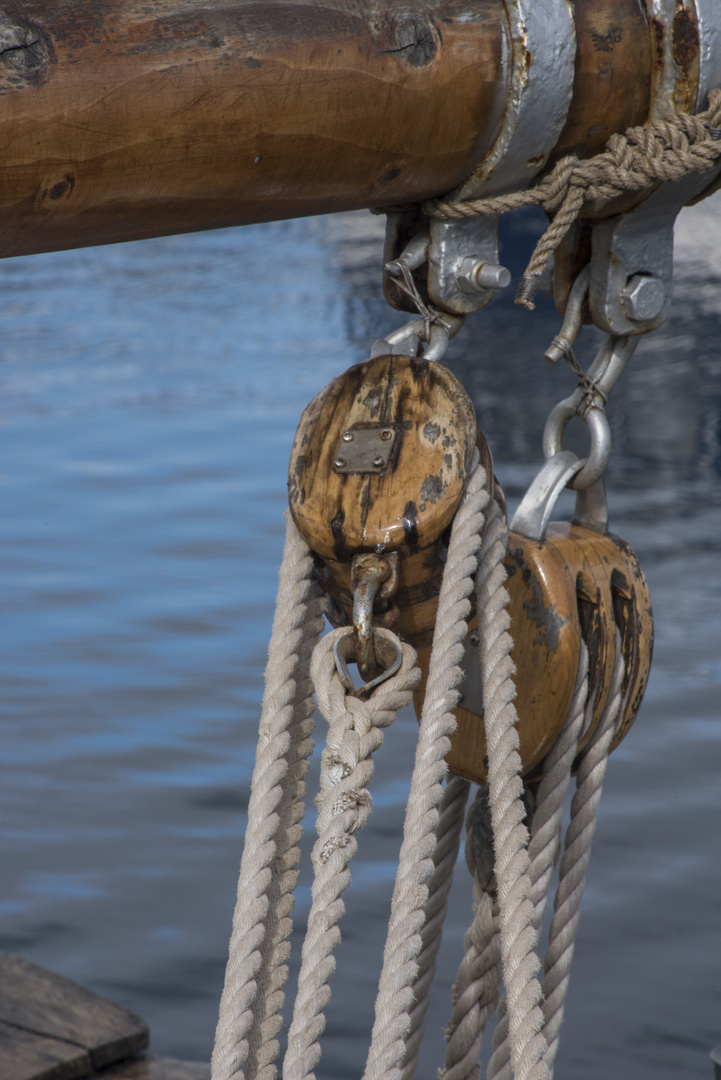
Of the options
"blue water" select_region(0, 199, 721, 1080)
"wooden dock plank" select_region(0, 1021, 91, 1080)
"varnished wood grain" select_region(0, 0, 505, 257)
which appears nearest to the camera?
"varnished wood grain" select_region(0, 0, 505, 257)

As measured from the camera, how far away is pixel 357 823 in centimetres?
60

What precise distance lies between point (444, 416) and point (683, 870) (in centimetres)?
174

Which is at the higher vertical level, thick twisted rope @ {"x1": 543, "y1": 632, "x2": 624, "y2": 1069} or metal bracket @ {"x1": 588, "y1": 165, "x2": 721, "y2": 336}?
metal bracket @ {"x1": 588, "y1": 165, "x2": 721, "y2": 336}

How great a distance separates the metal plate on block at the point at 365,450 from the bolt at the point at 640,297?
0.20 meters

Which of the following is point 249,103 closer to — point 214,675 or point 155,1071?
point 155,1071

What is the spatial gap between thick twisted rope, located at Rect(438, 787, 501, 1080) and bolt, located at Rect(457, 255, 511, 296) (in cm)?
31

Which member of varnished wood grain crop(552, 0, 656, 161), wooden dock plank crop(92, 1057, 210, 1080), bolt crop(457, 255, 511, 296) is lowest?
wooden dock plank crop(92, 1057, 210, 1080)

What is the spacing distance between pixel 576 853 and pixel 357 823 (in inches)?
9.8

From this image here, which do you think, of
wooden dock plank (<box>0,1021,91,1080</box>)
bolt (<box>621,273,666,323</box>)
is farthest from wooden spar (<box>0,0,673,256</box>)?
wooden dock plank (<box>0,1021,91,1080</box>)

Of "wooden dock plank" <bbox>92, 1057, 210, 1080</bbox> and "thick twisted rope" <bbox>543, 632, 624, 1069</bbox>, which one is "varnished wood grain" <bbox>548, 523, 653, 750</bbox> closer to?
"thick twisted rope" <bbox>543, 632, 624, 1069</bbox>

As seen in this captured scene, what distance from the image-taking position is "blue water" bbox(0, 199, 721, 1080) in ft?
6.50

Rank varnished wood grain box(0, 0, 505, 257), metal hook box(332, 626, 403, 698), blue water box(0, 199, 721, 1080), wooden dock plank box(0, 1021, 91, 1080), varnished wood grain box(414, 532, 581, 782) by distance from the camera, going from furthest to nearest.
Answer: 1. blue water box(0, 199, 721, 1080)
2. wooden dock plank box(0, 1021, 91, 1080)
3. varnished wood grain box(414, 532, 581, 782)
4. metal hook box(332, 626, 403, 698)
5. varnished wood grain box(0, 0, 505, 257)

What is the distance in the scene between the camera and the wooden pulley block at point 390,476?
63 centimetres

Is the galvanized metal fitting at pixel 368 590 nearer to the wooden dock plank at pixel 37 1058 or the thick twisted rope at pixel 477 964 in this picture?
the thick twisted rope at pixel 477 964
